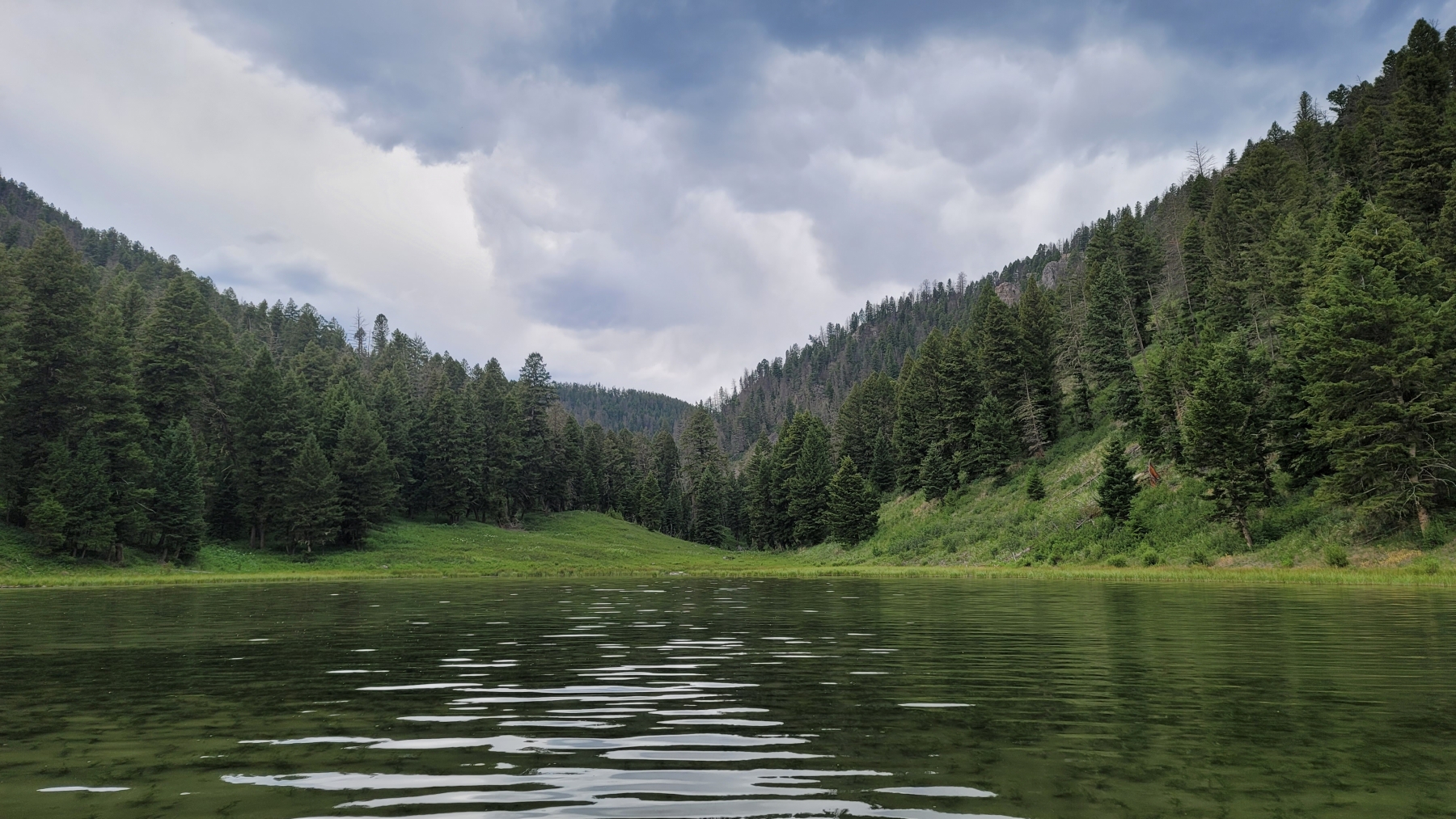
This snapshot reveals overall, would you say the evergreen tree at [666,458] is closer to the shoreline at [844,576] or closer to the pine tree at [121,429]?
the shoreline at [844,576]

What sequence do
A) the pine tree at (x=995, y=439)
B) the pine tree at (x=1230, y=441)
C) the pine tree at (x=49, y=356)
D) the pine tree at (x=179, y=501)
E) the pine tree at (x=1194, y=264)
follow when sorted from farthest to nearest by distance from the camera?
the pine tree at (x=1194, y=264) → the pine tree at (x=995, y=439) → the pine tree at (x=179, y=501) → the pine tree at (x=49, y=356) → the pine tree at (x=1230, y=441)

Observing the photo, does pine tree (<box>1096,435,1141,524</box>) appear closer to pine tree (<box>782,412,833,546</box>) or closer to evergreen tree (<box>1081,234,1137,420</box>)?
evergreen tree (<box>1081,234,1137,420</box>)

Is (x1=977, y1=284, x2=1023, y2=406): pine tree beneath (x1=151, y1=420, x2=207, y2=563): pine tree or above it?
above

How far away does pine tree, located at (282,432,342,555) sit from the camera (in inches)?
2630

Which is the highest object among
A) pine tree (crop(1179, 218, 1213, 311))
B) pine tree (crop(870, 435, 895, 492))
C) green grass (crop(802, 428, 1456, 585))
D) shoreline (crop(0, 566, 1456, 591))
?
pine tree (crop(1179, 218, 1213, 311))

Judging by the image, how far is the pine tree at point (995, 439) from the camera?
74.4m

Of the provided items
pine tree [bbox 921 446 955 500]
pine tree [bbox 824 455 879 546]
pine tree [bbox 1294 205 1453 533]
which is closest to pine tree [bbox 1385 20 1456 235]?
pine tree [bbox 1294 205 1453 533]

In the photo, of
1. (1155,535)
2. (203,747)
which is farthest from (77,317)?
(1155,535)

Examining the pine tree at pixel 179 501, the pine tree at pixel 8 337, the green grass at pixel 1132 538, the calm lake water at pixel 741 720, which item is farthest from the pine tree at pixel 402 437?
the calm lake water at pixel 741 720

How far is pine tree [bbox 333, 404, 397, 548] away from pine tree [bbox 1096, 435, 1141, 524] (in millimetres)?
64958

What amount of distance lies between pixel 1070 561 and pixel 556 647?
45.6 metres

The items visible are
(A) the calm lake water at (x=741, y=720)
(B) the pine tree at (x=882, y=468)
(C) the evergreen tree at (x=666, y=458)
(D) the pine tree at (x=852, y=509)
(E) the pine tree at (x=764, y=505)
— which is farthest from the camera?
(C) the evergreen tree at (x=666, y=458)

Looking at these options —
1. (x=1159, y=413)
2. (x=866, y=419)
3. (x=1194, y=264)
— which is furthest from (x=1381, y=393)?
(x=866, y=419)

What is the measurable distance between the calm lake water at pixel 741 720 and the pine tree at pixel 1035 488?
46.4m
